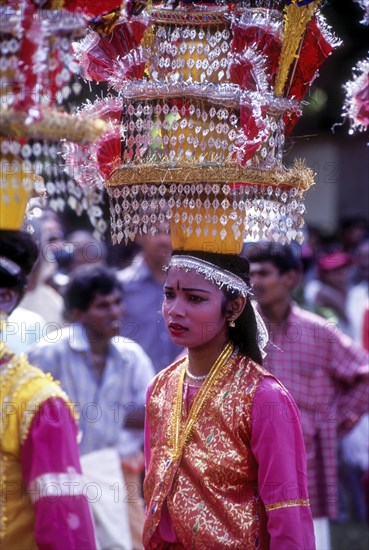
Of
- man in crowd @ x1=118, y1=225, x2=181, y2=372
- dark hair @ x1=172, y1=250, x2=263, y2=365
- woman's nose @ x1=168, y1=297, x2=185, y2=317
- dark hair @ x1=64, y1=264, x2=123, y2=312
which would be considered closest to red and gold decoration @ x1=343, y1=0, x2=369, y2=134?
dark hair @ x1=172, y1=250, x2=263, y2=365

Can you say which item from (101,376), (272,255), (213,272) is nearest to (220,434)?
(213,272)

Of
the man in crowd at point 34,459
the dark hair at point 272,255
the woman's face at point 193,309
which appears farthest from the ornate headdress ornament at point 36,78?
the dark hair at point 272,255

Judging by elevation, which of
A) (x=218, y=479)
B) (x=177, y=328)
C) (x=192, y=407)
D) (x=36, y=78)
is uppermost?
(x=36, y=78)

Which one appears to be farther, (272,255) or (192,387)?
(272,255)

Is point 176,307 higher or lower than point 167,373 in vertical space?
higher

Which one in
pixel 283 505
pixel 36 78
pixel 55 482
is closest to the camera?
pixel 36 78

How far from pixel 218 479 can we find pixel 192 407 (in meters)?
0.34

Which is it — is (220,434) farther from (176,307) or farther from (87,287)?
(87,287)

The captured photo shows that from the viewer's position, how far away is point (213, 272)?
13.6 ft

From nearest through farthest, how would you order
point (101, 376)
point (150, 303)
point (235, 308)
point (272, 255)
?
point (235, 308)
point (101, 376)
point (272, 255)
point (150, 303)

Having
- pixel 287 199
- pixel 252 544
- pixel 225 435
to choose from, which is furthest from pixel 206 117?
pixel 252 544

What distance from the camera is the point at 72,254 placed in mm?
9492

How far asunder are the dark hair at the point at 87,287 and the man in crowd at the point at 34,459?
2274mm

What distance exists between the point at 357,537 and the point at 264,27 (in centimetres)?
624
